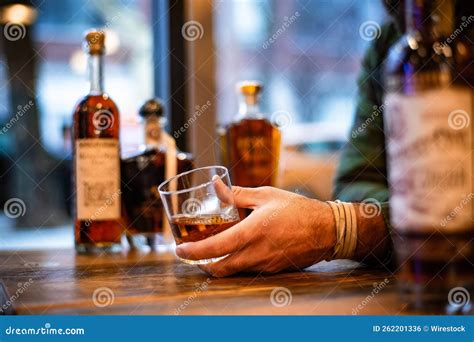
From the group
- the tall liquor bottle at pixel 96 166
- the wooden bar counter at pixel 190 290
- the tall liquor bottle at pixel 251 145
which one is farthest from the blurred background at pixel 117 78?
the wooden bar counter at pixel 190 290

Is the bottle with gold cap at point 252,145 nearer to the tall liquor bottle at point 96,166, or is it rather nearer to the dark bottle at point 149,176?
the dark bottle at point 149,176

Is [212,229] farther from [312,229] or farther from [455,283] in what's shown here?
[455,283]

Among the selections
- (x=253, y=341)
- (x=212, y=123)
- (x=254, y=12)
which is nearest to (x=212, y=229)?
(x=253, y=341)

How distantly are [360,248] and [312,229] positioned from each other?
0.08m

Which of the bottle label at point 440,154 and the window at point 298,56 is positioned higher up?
the window at point 298,56

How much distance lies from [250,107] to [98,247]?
15.1 inches

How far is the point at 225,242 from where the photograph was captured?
850 mm

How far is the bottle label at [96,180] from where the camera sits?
117cm

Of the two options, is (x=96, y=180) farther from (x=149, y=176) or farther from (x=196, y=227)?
(x=196, y=227)

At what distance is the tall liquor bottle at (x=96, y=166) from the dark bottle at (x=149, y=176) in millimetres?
42

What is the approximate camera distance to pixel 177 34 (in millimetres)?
1916

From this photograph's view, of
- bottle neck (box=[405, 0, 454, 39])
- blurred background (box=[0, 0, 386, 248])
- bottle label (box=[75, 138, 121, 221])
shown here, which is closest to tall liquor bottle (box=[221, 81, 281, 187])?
bottle label (box=[75, 138, 121, 221])

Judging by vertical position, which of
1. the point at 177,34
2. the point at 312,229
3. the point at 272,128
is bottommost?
the point at 312,229

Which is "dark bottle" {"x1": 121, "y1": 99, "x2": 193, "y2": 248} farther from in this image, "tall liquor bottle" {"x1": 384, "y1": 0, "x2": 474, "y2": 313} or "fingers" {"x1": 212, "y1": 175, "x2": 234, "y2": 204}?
"tall liquor bottle" {"x1": 384, "y1": 0, "x2": 474, "y2": 313}
